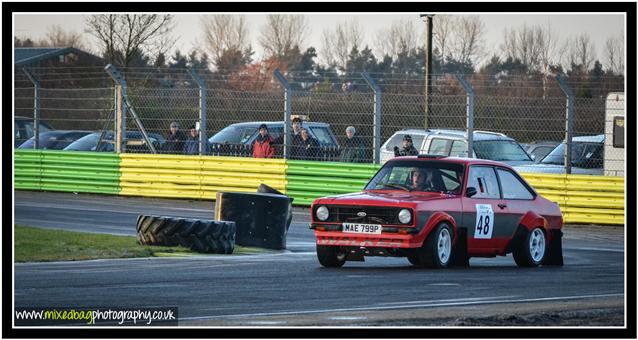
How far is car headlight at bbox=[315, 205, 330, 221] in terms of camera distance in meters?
13.9

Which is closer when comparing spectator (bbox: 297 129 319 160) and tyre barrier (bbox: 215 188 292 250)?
tyre barrier (bbox: 215 188 292 250)

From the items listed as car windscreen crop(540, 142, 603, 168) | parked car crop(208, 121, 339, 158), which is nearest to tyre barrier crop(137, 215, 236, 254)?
parked car crop(208, 121, 339, 158)

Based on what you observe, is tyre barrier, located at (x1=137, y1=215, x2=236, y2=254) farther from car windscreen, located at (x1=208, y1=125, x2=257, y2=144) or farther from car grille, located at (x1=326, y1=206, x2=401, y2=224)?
car windscreen, located at (x1=208, y1=125, x2=257, y2=144)

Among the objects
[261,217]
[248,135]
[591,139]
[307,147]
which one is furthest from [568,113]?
[248,135]

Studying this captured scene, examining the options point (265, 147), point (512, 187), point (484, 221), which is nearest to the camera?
point (484, 221)

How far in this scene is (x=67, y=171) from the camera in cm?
2700

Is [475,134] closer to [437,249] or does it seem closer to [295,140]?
[295,140]

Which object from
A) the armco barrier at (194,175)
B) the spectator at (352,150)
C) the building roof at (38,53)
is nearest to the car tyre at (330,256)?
the spectator at (352,150)

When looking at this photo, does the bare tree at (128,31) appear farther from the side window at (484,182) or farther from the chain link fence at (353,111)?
the side window at (484,182)

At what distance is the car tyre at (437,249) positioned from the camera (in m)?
13.6

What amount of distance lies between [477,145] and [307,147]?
12.5ft

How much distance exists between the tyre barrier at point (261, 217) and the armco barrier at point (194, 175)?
754 cm

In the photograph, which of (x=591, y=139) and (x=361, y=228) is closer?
(x=361, y=228)

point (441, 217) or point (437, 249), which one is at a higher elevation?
point (441, 217)
